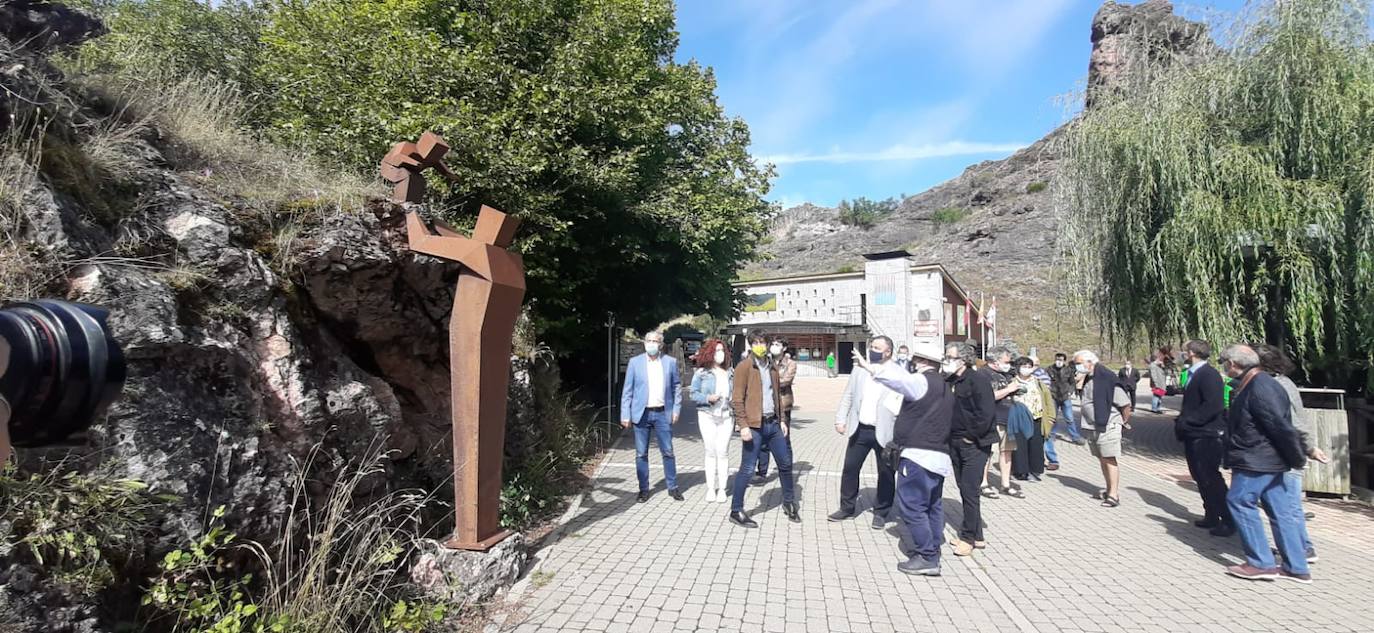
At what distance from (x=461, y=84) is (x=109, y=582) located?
7.01 meters

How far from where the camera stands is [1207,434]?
5.76m

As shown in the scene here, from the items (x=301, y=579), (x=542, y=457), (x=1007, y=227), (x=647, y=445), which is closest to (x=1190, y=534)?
(x=647, y=445)

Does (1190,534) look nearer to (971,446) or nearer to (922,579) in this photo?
(971,446)

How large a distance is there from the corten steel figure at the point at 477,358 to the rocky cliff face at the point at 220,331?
2.08ft

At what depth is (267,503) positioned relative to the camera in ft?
11.3

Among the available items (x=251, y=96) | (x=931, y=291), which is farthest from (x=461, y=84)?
(x=931, y=291)

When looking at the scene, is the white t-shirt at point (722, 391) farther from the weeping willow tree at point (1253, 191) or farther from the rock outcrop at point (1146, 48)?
the rock outcrop at point (1146, 48)

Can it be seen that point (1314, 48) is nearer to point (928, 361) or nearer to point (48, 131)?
point (928, 361)

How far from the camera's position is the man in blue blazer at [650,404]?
675cm

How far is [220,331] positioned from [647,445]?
4143 mm

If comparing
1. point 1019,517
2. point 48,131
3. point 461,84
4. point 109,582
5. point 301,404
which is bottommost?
point 1019,517

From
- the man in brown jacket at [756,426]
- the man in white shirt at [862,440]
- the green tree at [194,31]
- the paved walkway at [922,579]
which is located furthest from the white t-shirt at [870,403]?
the green tree at [194,31]

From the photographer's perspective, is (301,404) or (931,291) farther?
(931,291)

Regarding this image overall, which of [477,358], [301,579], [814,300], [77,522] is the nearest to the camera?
[77,522]
